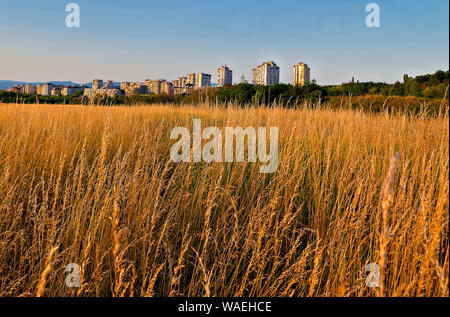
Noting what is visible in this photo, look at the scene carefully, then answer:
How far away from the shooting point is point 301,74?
50.4 feet

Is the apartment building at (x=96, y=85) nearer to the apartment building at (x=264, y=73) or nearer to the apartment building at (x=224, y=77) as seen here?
the apartment building at (x=224, y=77)

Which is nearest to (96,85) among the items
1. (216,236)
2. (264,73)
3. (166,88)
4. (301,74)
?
(264,73)

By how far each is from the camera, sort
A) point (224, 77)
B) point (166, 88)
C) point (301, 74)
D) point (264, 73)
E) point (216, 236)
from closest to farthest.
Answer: point (216, 236), point (264, 73), point (301, 74), point (224, 77), point (166, 88)

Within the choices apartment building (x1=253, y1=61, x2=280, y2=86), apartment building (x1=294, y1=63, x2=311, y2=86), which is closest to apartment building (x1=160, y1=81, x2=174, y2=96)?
apartment building (x1=253, y1=61, x2=280, y2=86)

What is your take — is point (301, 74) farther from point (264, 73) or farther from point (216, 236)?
point (216, 236)

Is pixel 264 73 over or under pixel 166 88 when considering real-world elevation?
over

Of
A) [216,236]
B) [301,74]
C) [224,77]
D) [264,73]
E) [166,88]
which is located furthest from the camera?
[166,88]

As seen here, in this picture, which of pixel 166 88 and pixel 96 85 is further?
pixel 166 88

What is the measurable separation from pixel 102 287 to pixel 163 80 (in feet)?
71.8

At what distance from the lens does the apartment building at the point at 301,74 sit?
1478 cm

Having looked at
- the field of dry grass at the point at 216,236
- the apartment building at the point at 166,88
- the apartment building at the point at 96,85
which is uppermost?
the apartment building at the point at 166,88

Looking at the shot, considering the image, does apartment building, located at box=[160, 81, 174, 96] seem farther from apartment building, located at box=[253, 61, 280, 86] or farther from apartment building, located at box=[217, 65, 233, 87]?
apartment building, located at box=[253, 61, 280, 86]

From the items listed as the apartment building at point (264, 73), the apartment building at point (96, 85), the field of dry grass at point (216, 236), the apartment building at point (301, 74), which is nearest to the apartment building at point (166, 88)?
the apartment building at point (264, 73)
